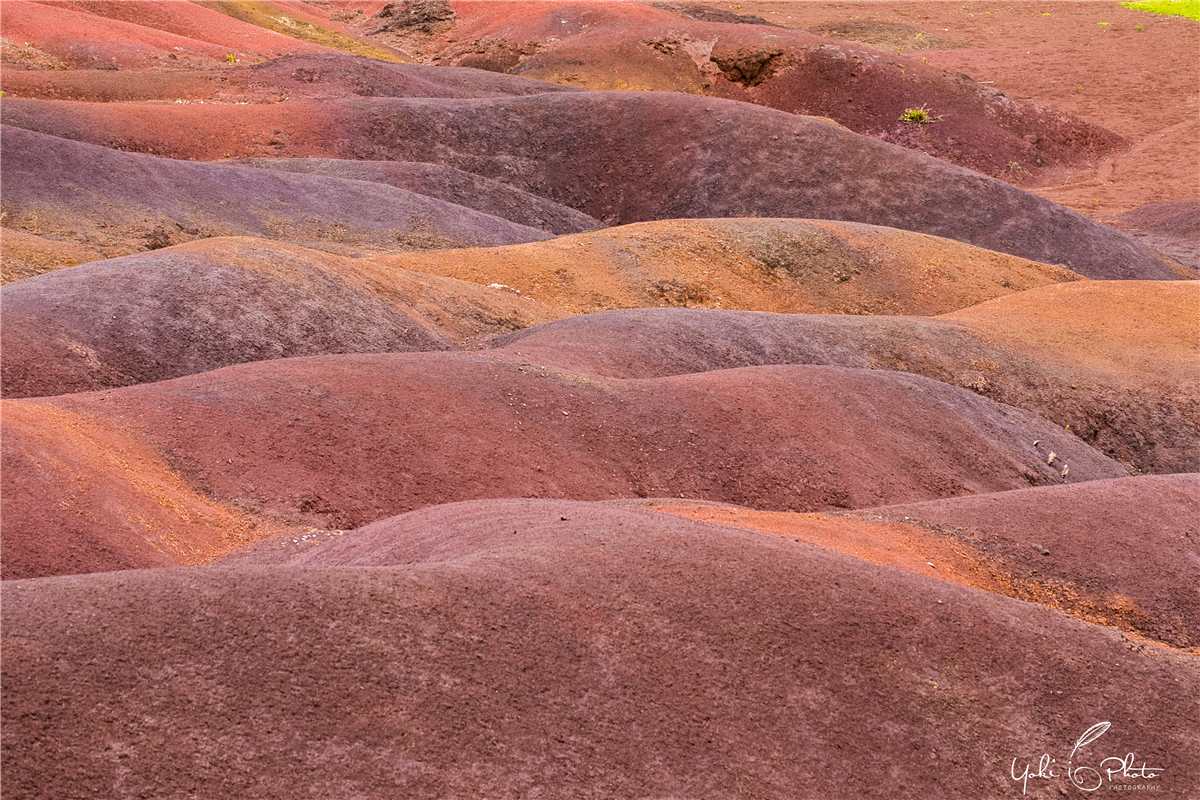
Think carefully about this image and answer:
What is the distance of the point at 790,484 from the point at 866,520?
2.66m

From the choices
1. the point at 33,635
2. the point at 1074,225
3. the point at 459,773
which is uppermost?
the point at 33,635

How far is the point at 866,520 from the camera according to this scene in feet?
37.3

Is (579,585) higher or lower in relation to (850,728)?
higher

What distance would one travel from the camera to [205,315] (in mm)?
16609

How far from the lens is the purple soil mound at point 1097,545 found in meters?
10.4

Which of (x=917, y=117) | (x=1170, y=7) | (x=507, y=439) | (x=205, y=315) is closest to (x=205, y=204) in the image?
(x=205, y=315)

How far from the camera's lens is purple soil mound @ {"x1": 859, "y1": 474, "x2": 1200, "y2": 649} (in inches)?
411

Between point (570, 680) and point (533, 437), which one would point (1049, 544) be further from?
point (570, 680)

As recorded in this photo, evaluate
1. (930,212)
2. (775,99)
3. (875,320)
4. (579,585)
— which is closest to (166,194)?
(875,320)

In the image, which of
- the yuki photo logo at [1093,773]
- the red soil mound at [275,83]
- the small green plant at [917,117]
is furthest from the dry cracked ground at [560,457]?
the small green plant at [917,117]

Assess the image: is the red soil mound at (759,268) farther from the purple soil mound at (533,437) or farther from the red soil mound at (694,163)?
the purple soil mound at (533,437)

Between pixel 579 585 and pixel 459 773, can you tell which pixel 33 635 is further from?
pixel 579 585

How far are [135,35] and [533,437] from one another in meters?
38.5

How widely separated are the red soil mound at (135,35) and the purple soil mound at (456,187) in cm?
1401
